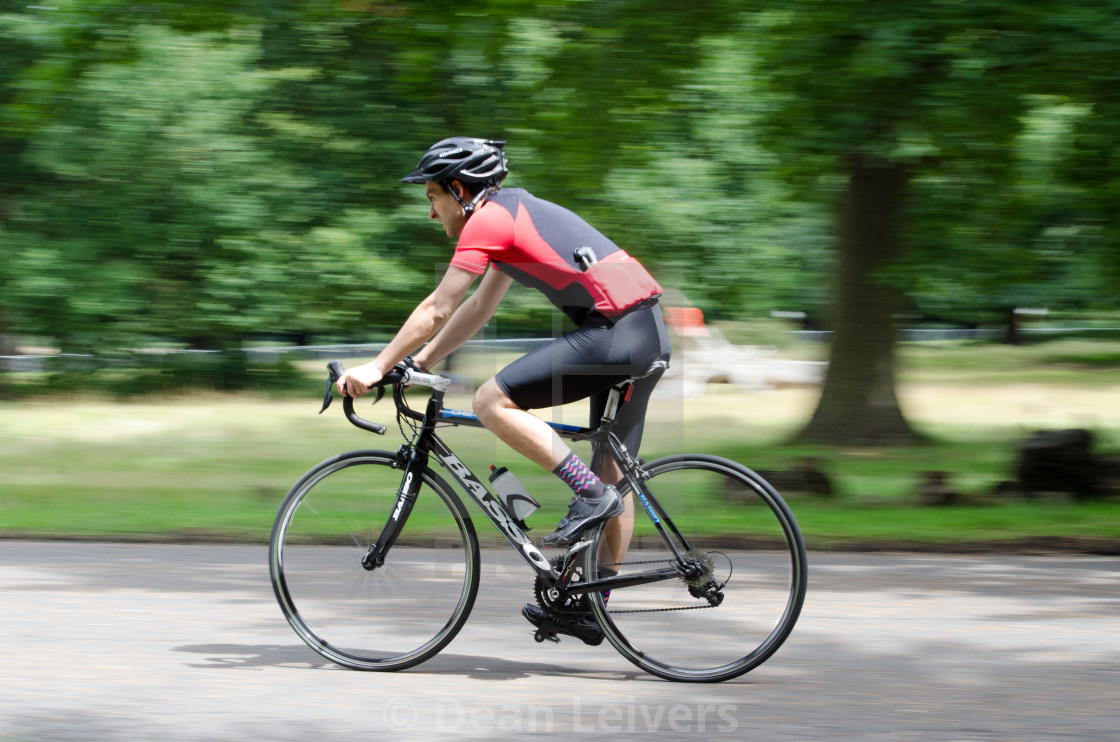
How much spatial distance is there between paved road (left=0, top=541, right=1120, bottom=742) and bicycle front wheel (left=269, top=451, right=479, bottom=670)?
0.13 m

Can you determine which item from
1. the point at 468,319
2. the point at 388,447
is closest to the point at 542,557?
the point at 468,319

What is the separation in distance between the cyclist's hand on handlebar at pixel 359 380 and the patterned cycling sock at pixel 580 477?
0.73 m

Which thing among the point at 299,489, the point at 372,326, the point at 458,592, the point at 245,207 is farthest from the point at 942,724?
the point at 245,207

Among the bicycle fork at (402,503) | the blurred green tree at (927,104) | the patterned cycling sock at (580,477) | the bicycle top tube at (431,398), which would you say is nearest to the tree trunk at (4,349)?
the blurred green tree at (927,104)

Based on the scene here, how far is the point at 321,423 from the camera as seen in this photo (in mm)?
14961

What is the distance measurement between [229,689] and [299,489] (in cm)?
76

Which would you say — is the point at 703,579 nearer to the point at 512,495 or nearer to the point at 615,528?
the point at 615,528

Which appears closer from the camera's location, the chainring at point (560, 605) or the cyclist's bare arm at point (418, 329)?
the cyclist's bare arm at point (418, 329)

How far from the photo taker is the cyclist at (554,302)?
446cm

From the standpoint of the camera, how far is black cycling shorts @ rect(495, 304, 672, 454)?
14.8 feet

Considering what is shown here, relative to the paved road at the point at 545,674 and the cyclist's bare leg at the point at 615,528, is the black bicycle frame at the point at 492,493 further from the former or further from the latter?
the paved road at the point at 545,674

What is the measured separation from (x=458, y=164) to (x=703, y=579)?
1752 millimetres

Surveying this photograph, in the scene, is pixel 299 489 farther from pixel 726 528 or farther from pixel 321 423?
pixel 321 423

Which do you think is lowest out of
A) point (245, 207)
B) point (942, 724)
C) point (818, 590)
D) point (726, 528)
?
point (245, 207)
